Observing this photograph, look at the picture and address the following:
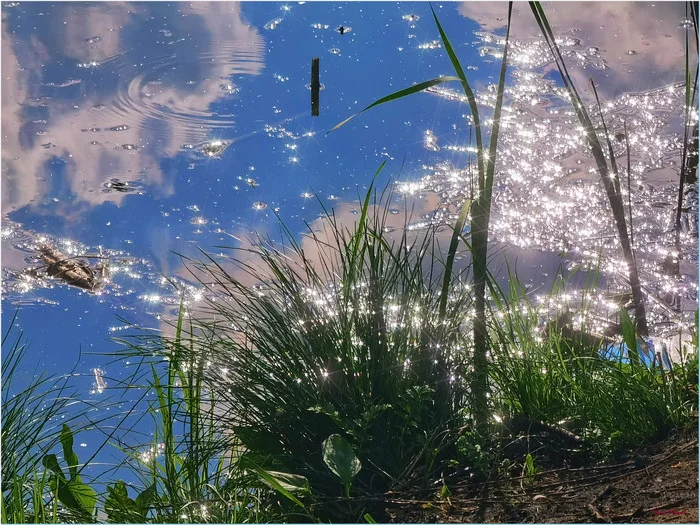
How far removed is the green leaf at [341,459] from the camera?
4.78 feet

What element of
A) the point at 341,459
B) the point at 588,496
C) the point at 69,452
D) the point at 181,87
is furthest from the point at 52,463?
the point at 181,87

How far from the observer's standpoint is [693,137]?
3137 mm

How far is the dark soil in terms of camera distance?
1311mm

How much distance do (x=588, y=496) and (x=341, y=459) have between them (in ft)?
1.64

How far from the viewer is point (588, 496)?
140cm

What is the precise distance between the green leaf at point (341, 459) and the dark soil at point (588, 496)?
0.11m

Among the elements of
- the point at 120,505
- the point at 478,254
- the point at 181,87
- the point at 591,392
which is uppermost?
the point at 181,87

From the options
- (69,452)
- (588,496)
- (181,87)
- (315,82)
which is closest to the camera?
(588,496)

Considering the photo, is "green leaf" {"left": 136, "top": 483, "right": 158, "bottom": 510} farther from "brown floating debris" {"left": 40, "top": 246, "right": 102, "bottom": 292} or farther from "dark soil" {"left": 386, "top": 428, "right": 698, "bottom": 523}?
"brown floating debris" {"left": 40, "top": 246, "right": 102, "bottom": 292}

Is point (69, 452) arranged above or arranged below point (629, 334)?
below

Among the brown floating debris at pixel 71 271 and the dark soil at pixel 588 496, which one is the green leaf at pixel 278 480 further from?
the brown floating debris at pixel 71 271

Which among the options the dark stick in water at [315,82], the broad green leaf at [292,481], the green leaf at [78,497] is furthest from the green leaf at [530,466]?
the dark stick in water at [315,82]

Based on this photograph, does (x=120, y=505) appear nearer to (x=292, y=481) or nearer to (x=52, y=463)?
(x=52, y=463)

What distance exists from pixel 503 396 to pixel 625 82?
277cm
